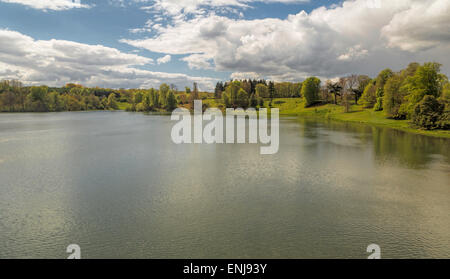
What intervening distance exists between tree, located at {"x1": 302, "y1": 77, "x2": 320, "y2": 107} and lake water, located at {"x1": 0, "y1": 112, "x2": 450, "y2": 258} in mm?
75184

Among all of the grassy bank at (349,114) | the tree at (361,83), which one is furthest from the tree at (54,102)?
the tree at (361,83)

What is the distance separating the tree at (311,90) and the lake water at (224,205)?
2960 inches

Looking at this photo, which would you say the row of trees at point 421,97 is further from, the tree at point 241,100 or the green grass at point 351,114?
the tree at point 241,100

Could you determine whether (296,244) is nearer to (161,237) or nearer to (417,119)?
(161,237)

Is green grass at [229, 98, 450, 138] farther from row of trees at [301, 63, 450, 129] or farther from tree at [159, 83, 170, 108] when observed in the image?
tree at [159, 83, 170, 108]

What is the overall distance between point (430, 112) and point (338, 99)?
62.5 m

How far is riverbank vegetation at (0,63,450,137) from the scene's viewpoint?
4512 cm

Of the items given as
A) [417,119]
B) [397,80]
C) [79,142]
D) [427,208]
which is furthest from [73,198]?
[397,80]

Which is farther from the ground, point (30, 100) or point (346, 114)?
point (30, 100)

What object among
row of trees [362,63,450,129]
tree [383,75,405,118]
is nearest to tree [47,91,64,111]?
row of trees [362,63,450,129]

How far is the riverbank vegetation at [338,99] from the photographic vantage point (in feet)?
148

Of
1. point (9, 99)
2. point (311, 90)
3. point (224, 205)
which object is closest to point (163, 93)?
point (9, 99)

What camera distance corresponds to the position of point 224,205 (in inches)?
551

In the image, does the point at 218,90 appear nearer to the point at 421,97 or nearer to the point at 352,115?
the point at 352,115
